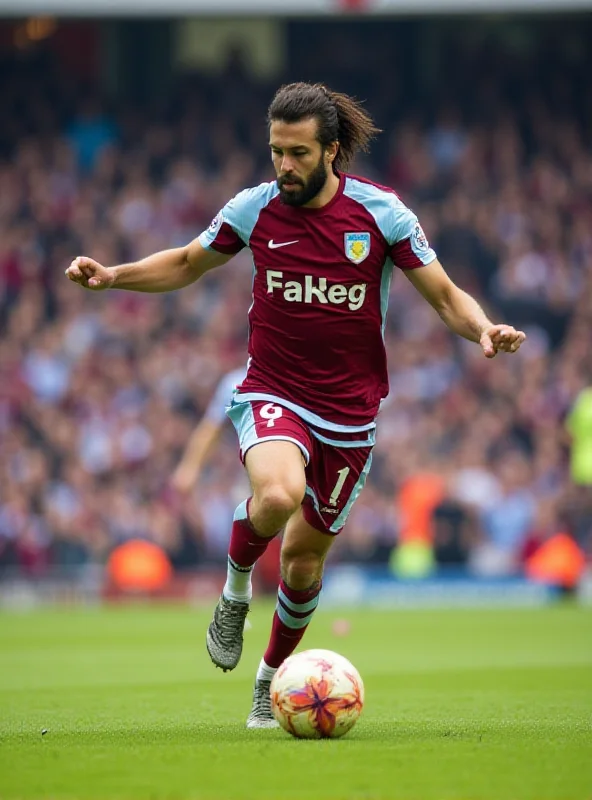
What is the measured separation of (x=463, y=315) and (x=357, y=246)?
566mm

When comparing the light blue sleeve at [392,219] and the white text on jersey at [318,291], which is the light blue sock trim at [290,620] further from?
the light blue sleeve at [392,219]

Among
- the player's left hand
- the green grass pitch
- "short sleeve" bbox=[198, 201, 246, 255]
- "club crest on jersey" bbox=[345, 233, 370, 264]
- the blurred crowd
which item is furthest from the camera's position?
the blurred crowd

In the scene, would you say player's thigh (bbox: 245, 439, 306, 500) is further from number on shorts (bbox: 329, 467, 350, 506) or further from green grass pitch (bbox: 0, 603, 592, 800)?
green grass pitch (bbox: 0, 603, 592, 800)

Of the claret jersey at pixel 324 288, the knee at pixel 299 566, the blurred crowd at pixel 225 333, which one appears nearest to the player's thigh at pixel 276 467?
the claret jersey at pixel 324 288

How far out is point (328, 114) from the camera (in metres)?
6.66

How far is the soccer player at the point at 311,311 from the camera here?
6598mm

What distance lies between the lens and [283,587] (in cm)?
697

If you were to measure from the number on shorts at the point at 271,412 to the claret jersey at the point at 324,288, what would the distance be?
2.0 inches

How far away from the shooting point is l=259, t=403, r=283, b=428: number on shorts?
660 cm

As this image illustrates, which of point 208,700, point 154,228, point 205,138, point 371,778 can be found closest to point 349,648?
point 208,700

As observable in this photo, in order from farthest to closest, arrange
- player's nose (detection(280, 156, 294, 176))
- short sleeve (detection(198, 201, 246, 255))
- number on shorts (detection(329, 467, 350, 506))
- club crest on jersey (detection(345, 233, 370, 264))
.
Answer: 1. short sleeve (detection(198, 201, 246, 255))
2. number on shorts (detection(329, 467, 350, 506))
3. club crest on jersey (detection(345, 233, 370, 264))
4. player's nose (detection(280, 156, 294, 176))

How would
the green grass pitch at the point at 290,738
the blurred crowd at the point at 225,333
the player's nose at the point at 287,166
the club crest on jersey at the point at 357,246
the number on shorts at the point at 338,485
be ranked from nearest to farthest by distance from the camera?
the green grass pitch at the point at 290,738, the player's nose at the point at 287,166, the club crest on jersey at the point at 357,246, the number on shorts at the point at 338,485, the blurred crowd at the point at 225,333

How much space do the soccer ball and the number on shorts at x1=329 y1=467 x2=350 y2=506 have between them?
0.77 meters

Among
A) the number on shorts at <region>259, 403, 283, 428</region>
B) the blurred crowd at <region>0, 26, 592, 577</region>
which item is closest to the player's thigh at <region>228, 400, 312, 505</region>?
the number on shorts at <region>259, 403, 283, 428</region>
